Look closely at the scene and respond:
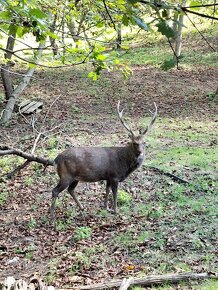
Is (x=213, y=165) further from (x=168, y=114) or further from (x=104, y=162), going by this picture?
(x=168, y=114)

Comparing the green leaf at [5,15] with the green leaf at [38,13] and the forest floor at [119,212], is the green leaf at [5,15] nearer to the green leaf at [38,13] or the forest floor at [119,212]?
the green leaf at [38,13]

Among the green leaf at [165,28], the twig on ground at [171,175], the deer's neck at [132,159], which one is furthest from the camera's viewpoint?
the twig on ground at [171,175]

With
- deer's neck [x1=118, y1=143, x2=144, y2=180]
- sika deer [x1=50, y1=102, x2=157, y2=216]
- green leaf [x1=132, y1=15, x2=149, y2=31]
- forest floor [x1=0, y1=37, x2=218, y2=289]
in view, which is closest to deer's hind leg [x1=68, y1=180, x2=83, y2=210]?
sika deer [x1=50, y1=102, x2=157, y2=216]

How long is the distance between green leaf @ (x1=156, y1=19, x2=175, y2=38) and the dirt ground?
15.0 ft

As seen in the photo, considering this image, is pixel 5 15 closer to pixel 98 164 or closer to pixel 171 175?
pixel 98 164

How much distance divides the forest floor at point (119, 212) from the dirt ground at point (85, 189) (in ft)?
0.06

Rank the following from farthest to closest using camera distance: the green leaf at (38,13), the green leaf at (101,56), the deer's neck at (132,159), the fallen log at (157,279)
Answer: the deer's neck at (132,159), the fallen log at (157,279), the green leaf at (101,56), the green leaf at (38,13)

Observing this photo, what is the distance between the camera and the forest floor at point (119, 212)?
6.27 meters

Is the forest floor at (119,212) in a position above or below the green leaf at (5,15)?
below

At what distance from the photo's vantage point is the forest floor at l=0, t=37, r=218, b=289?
6.27m

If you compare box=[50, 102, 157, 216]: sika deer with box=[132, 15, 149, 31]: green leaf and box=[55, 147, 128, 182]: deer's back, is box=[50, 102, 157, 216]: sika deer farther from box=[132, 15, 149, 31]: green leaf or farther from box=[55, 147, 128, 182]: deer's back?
box=[132, 15, 149, 31]: green leaf

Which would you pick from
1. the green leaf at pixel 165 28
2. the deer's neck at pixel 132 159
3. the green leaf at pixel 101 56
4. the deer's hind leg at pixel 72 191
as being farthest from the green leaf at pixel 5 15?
the deer's hind leg at pixel 72 191

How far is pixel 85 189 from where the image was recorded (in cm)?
934

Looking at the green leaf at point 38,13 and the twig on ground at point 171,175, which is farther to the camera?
the twig on ground at point 171,175
